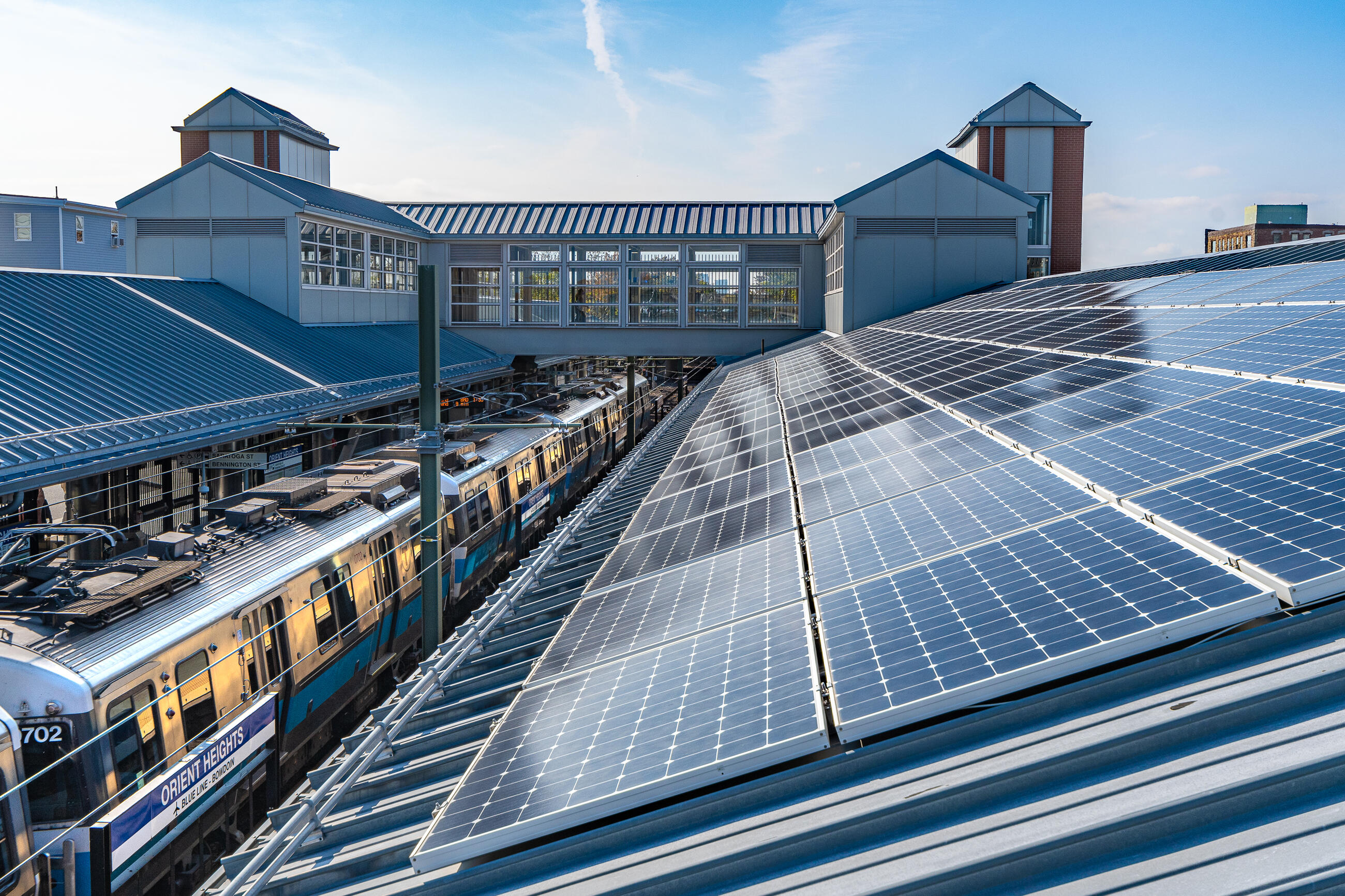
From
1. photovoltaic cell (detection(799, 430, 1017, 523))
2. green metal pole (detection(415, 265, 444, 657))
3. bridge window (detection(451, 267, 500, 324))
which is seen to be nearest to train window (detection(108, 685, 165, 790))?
green metal pole (detection(415, 265, 444, 657))

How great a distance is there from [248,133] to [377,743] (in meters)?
44.2

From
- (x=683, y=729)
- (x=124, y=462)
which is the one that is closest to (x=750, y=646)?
(x=683, y=729)

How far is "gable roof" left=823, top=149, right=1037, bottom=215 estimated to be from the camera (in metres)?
31.2

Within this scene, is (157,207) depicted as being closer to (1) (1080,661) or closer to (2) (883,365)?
(2) (883,365)

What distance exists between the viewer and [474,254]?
130 feet

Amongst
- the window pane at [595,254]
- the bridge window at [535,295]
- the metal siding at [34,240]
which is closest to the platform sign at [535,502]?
the bridge window at [535,295]

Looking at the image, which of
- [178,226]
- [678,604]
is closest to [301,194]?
[178,226]

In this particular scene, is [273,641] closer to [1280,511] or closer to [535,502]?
[1280,511]

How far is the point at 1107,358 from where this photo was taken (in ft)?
38.3

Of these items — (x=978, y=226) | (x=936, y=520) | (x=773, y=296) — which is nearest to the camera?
(x=936, y=520)

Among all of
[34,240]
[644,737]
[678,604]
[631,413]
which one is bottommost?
[631,413]

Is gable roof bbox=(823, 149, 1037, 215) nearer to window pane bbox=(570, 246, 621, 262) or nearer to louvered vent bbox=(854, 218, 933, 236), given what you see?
louvered vent bbox=(854, 218, 933, 236)

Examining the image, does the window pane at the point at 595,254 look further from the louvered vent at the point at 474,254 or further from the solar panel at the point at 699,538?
the solar panel at the point at 699,538

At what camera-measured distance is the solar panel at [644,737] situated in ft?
16.4
